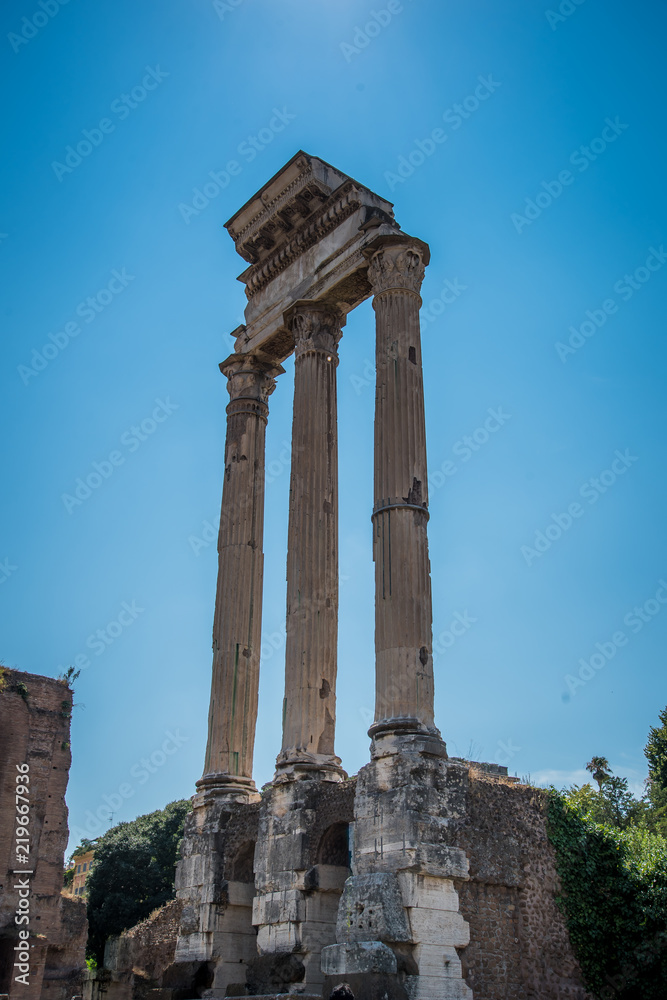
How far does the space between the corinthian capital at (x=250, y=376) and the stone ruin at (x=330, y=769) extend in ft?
0.16

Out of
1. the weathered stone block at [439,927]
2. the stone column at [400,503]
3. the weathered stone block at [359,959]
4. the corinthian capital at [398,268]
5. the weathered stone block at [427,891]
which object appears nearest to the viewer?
the weathered stone block at [359,959]

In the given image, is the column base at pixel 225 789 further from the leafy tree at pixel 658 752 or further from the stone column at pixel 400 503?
the leafy tree at pixel 658 752

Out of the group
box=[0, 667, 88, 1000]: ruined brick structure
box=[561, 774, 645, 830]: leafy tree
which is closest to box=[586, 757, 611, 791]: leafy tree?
box=[561, 774, 645, 830]: leafy tree

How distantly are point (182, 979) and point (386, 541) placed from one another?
827cm

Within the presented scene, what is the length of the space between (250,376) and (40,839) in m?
17.6

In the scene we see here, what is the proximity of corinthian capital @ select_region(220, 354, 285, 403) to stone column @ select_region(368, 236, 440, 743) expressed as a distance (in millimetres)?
4432

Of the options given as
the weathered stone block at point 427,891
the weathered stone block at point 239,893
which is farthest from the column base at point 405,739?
the weathered stone block at point 239,893

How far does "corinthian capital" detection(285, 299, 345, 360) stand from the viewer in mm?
18141

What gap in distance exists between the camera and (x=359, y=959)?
36.4ft

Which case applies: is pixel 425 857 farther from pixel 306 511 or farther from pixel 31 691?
pixel 31 691

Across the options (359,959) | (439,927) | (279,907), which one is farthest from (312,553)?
(359,959)

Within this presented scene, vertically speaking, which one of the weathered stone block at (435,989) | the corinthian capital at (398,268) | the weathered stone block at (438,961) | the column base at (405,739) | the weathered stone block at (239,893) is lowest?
the weathered stone block at (435,989)

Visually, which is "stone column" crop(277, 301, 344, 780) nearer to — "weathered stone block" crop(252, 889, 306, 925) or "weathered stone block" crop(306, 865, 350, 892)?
"weathered stone block" crop(306, 865, 350, 892)

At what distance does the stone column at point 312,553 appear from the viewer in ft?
49.6
